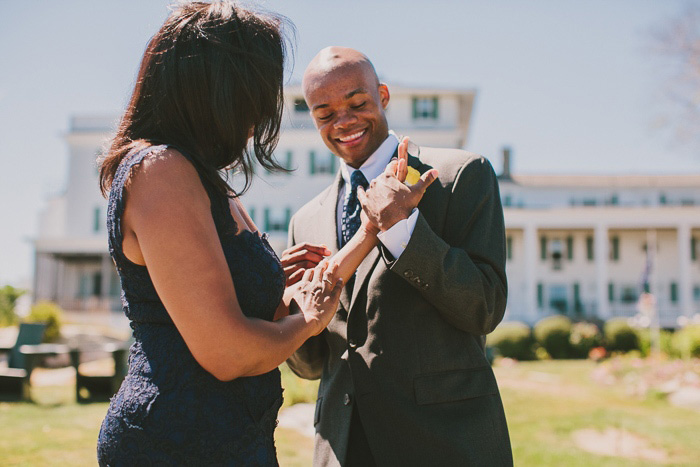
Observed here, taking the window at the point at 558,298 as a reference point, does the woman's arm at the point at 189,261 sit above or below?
above

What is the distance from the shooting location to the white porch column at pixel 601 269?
3769 centimetres

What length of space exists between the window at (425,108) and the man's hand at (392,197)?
1359 inches

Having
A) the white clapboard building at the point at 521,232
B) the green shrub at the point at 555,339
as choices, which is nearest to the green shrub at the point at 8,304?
the white clapboard building at the point at 521,232

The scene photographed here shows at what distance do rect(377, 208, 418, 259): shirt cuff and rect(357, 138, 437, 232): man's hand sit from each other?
2cm

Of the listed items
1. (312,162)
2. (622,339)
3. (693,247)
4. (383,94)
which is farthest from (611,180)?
(383,94)

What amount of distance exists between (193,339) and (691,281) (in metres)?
45.6

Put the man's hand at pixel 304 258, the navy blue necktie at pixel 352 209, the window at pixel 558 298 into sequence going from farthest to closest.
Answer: the window at pixel 558 298 → the navy blue necktie at pixel 352 209 → the man's hand at pixel 304 258

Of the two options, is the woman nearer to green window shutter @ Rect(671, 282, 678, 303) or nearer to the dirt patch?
the dirt patch

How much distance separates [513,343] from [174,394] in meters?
22.9

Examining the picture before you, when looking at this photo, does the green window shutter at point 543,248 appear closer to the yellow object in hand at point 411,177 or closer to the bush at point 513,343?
the bush at point 513,343

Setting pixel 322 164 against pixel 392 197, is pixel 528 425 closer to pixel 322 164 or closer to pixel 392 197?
pixel 392 197

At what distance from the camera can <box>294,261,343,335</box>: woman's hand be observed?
213 cm

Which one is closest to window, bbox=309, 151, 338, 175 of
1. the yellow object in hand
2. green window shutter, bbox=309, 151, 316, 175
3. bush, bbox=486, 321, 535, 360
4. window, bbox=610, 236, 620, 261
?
green window shutter, bbox=309, 151, 316, 175

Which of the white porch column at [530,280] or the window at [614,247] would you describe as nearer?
the white porch column at [530,280]
